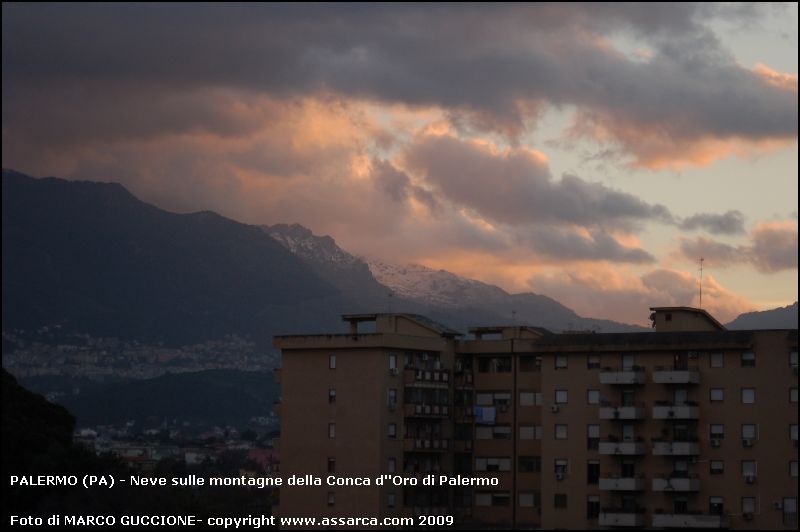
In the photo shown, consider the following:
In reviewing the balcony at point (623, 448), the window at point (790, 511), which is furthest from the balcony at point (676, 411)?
the window at point (790, 511)

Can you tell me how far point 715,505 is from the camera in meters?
53.6

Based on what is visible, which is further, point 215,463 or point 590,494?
point 215,463

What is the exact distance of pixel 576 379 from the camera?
5738cm

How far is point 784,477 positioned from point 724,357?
5.02 meters

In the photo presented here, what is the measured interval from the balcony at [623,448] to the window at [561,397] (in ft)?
8.47

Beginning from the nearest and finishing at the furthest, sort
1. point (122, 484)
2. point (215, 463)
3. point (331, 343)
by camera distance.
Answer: point (331, 343), point (122, 484), point (215, 463)

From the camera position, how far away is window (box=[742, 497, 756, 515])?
52906 millimetres

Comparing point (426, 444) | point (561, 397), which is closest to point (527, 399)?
point (561, 397)

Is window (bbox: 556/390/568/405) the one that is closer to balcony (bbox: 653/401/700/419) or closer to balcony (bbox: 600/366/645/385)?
balcony (bbox: 600/366/645/385)

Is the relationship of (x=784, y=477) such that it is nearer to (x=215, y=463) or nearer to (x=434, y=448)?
(x=434, y=448)

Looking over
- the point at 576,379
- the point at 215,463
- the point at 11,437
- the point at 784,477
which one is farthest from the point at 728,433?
the point at 215,463

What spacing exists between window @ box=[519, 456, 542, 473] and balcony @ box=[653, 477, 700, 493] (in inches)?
263

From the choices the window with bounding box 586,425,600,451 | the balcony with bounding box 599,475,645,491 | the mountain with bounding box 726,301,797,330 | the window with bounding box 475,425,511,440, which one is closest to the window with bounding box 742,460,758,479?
the balcony with bounding box 599,475,645,491

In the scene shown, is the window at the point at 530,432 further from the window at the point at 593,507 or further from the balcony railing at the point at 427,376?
the window at the point at 593,507
